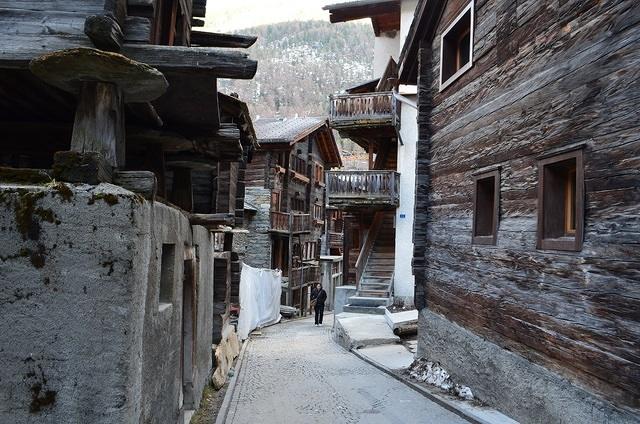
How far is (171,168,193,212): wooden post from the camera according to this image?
898 cm

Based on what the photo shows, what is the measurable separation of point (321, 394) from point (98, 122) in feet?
23.5

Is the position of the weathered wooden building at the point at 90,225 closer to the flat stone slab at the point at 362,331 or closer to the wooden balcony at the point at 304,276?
the flat stone slab at the point at 362,331

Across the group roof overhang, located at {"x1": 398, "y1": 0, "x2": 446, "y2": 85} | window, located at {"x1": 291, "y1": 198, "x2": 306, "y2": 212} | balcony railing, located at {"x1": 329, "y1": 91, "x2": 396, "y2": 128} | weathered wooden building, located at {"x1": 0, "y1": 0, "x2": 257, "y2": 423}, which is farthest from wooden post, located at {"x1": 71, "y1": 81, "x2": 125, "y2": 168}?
window, located at {"x1": 291, "y1": 198, "x2": 306, "y2": 212}

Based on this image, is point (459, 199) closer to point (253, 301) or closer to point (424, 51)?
point (424, 51)

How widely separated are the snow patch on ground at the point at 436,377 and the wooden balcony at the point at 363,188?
9.60m

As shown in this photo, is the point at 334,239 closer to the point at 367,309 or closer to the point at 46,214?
the point at 367,309

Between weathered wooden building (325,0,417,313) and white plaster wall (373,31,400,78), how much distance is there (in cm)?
72

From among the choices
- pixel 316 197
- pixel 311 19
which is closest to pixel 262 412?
pixel 316 197

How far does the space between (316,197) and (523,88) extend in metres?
32.4

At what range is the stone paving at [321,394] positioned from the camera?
27.8 feet

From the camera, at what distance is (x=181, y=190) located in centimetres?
902

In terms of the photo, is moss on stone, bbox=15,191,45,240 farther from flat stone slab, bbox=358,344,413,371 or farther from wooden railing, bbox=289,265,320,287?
wooden railing, bbox=289,265,320,287

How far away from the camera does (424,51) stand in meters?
11.7

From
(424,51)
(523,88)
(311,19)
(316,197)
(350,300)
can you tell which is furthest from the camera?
(311,19)
